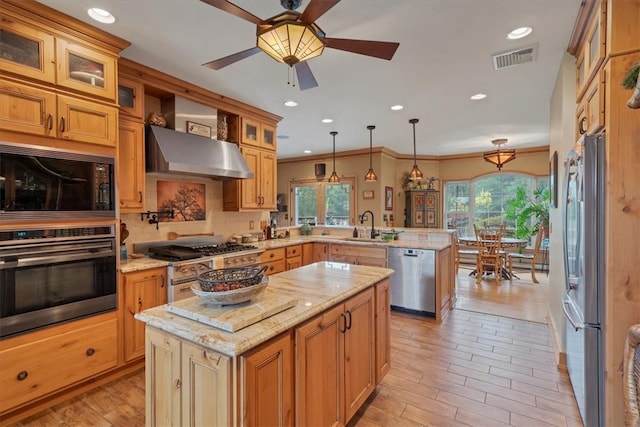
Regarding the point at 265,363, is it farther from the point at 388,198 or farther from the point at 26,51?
the point at 388,198

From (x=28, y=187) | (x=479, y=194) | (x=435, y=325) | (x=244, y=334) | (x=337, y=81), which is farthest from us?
(x=479, y=194)

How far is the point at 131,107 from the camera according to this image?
300 centimetres

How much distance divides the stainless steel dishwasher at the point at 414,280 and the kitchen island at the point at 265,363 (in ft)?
7.34

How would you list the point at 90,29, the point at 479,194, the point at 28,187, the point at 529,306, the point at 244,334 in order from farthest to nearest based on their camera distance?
the point at 479,194
the point at 529,306
the point at 90,29
the point at 28,187
the point at 244,334

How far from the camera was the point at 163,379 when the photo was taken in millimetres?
1452

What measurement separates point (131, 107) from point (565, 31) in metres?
3.80

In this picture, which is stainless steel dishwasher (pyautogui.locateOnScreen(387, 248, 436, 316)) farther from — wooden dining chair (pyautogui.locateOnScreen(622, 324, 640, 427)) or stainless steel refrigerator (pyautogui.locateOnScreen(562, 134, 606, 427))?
wooden dining chair (pyautogui.locateOnScreen(622, 324, 640, 427))

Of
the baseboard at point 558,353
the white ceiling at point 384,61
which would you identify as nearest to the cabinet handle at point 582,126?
the white ceiling at point 384,61

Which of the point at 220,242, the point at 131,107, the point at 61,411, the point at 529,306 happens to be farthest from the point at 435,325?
the point at 131,107

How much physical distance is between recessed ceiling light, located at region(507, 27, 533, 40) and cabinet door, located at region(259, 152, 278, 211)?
3.17 metres

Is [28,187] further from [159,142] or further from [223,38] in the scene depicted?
[223,38]

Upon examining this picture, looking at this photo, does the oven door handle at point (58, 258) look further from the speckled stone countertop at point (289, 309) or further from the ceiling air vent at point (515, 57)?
the ceiling air vent at point (515, 57)

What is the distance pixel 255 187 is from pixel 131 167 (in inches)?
65.5

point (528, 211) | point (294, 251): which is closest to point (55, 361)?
point (294, 251)
